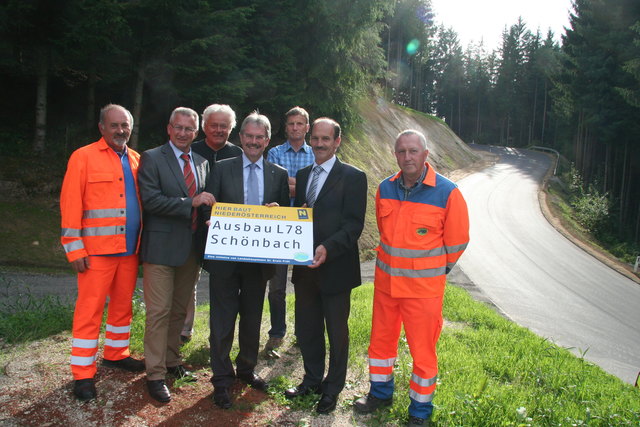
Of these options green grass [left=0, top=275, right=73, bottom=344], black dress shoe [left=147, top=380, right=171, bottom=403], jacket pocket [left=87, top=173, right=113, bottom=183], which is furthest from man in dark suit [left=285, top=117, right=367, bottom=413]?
green grass [left=0, top=275, right=73, bottom=344]

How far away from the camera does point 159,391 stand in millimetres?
A: 3686

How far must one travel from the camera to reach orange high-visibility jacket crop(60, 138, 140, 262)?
144 inches

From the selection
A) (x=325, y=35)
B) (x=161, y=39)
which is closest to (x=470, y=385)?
(x=161, y=39)

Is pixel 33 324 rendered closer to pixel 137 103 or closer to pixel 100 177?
pixel 100 177

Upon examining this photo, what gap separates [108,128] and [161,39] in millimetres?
9402

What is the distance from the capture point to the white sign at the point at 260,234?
361cm

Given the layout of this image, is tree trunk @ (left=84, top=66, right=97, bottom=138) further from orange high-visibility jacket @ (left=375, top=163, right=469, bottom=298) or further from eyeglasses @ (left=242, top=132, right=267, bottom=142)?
orange high-visibility jacket @ (left=375, top=163, right=469, bottom=298)

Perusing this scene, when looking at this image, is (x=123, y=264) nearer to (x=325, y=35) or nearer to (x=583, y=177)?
(x=325, y=35)

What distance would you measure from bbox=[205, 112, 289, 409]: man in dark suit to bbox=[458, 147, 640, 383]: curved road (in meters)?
3.69

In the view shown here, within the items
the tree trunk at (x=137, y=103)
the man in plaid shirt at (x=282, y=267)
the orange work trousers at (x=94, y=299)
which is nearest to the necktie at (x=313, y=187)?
the man in plaid shirt at (x=282, y=267)

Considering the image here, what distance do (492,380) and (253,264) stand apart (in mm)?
2883

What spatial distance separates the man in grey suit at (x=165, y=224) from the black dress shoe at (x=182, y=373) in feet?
0.98

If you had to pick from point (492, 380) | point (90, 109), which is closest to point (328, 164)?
point (492, 380)

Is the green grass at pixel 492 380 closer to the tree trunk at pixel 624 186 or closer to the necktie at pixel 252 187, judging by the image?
the necktie at pixel 252 187
